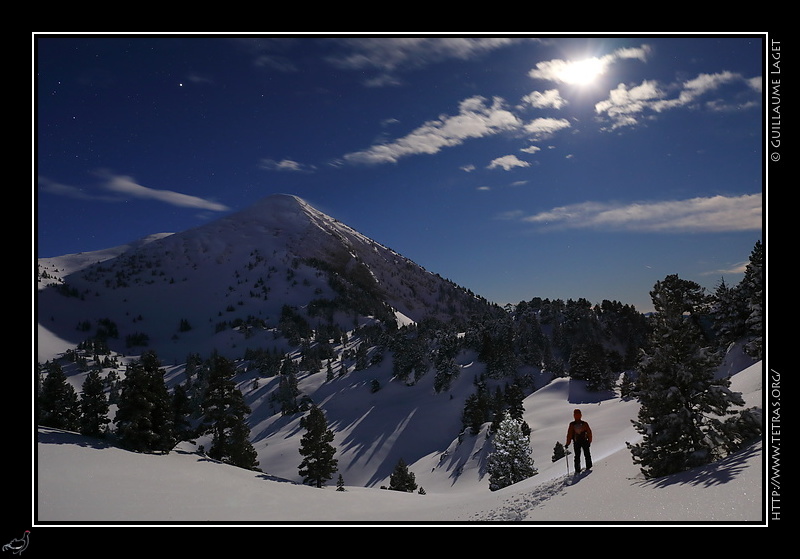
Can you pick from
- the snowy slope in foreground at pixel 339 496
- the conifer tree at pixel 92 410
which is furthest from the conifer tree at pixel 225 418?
the conifer tree at pixel 92 410

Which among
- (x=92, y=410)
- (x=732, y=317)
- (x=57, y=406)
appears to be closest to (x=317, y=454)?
(x=92, y=410)

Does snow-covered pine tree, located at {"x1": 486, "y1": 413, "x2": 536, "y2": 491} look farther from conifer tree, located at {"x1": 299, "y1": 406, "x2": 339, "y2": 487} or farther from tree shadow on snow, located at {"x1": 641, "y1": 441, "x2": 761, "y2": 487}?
tree shadow on snow, located at {"x1": 641, "y1": 441, "x2": 761, "y2": 487}

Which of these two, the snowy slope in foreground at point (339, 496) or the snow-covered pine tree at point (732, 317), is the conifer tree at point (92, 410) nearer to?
the snowy slope in foreground at point (339, 496)

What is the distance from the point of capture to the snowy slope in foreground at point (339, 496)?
258 inches

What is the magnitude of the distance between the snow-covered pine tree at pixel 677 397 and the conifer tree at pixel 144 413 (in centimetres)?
2444

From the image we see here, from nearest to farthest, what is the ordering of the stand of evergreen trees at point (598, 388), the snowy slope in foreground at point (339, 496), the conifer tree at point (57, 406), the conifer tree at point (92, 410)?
the snowy slope in foreground at point (339, 496) < the stand of evergreen trees at point (598, 388) < the conifer tree at point (92, 410) < the conifer tree at point (57, 406)

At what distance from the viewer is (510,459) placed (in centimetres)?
2981
